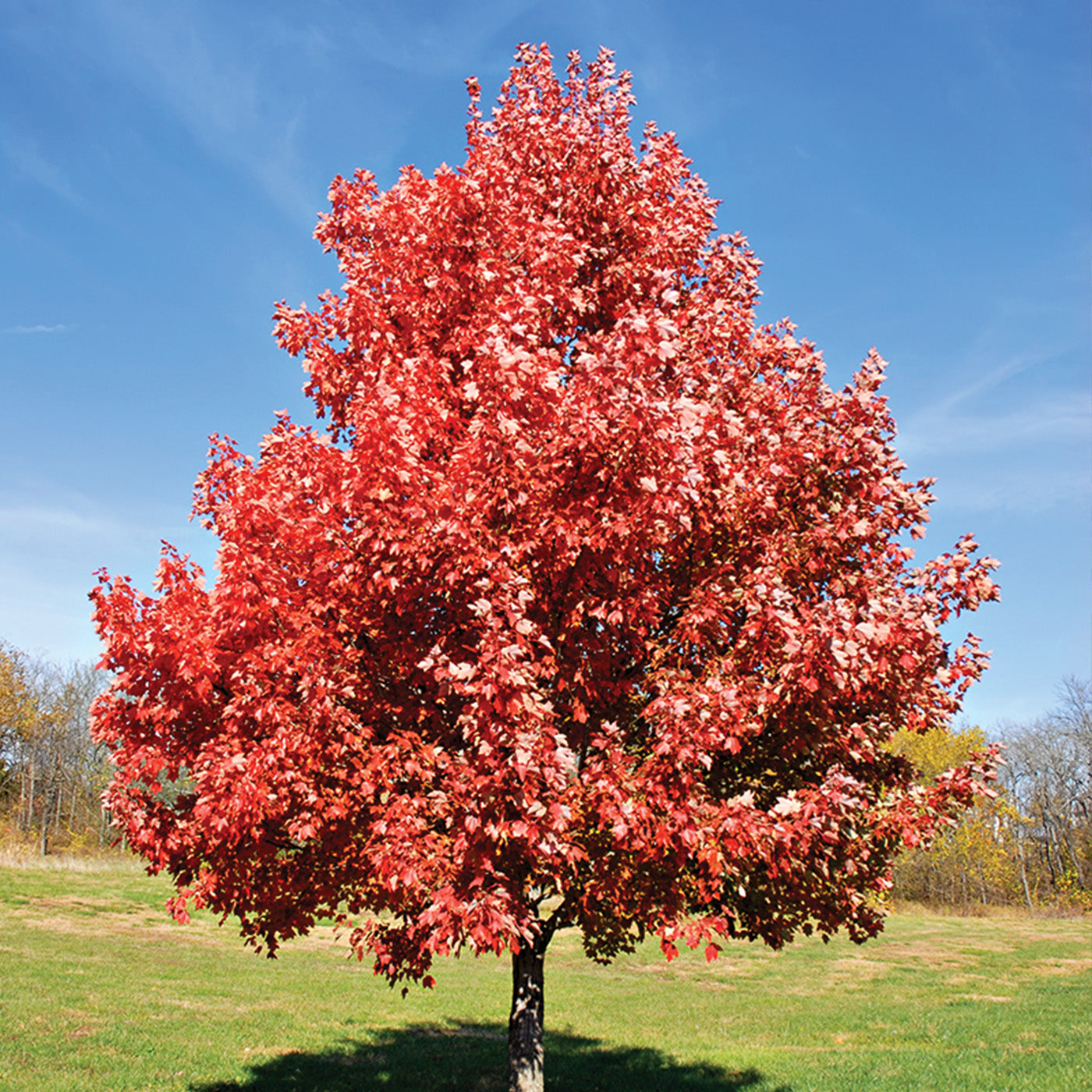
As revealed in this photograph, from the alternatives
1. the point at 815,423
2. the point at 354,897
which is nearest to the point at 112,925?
the point at 354,897

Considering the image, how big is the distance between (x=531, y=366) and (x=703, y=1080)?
11942mm

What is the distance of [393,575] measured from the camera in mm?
6602

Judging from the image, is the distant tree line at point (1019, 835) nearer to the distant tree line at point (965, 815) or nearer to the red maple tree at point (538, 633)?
the distant tree line at point (965, 815)

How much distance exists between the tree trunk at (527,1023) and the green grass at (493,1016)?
14.3ft

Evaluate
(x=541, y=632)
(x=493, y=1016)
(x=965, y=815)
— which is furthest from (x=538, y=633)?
(x=965, y=815)

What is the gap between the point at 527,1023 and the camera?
28.5ft

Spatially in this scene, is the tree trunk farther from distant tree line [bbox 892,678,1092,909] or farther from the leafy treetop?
distant tree line [bbox 892,678,1092,909]

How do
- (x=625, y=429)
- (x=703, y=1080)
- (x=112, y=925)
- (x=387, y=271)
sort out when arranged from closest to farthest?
(x=625, y=429)
(x=387, y=271)
(x=703, y=1080)
(x=112, y=925)

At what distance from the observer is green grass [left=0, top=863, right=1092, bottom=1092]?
41.1 ft

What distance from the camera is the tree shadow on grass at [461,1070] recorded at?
1213 centimetres

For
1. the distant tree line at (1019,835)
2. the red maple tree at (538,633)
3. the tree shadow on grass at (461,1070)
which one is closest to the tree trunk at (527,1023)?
the red maple tree at (538,633)

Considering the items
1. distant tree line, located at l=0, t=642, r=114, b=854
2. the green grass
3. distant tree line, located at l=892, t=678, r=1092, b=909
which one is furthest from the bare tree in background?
distant tree line, located at l=0, t=642, r=114, b=854

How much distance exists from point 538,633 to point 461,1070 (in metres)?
10.3

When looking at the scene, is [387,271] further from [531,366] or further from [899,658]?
[899,658]
